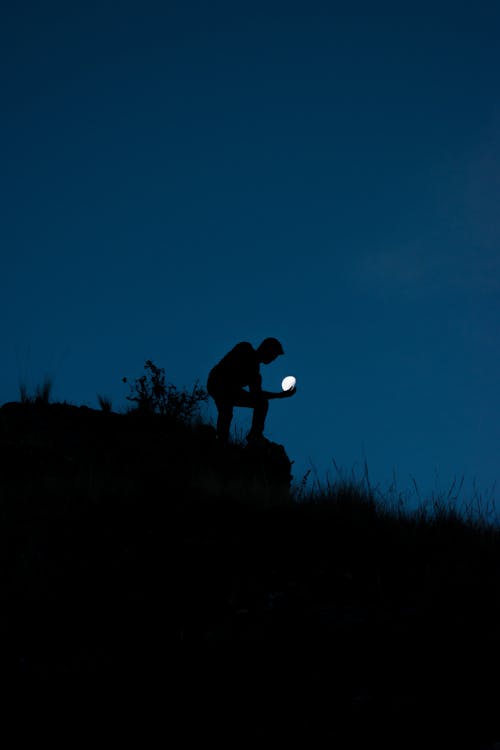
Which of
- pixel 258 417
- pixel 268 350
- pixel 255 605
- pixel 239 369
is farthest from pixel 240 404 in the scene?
pixel 255 605

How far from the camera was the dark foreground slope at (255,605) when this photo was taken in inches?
149

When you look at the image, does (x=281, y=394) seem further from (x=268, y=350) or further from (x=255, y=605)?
(x=255, y=605)

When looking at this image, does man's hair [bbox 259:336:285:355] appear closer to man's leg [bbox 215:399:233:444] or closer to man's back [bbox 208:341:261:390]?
man's back [bbox 208:341:261:390]

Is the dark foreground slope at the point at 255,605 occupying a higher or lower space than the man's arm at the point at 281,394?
lower

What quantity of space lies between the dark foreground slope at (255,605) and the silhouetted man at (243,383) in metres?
3.41

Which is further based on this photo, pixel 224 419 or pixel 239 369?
pixel 224 419

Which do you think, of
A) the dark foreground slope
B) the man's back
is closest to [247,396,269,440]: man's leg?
the man's back

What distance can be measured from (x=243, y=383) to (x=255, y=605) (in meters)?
6.75

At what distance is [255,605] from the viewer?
505 cm

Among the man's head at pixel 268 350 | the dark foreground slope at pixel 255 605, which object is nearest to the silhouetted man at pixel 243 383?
the man's head at pixel 268 350

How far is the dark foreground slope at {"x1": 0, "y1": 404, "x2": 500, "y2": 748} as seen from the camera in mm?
3793

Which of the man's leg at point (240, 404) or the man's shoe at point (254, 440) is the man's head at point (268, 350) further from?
the man's shoe at point (254, 440)

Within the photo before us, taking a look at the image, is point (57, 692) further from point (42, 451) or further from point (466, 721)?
point (42, 451)

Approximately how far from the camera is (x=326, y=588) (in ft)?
17.5
